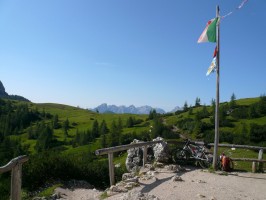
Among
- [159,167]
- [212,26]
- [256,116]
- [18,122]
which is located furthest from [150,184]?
[18,122]

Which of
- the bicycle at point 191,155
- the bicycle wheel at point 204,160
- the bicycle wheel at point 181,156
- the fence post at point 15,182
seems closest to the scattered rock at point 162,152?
the bicycle wheel at point 181,156

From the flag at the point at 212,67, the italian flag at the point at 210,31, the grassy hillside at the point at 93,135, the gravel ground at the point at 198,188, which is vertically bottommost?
the grassy hillside at the point at 93,135

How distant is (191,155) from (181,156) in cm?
53

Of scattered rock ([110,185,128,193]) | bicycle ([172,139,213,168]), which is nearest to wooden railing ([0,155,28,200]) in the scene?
scattered rock ([110,185,128,193])

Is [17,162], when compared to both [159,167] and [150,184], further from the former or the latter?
[159,167]

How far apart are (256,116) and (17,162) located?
8807 cm

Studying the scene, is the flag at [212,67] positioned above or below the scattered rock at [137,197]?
above

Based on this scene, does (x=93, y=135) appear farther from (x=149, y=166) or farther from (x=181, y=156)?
(x=149, y=166)

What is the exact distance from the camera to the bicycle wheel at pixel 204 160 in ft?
53.4

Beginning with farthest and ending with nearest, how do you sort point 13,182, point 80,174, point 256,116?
point 256,116 → point 80,174 → point 13,182

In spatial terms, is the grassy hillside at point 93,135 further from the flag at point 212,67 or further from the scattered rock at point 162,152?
the flag at point 212,67

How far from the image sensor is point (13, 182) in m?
8.04

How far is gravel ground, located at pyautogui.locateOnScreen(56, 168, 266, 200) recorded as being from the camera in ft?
34.0

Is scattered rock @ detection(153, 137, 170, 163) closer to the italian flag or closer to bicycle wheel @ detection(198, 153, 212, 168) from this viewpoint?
bicycle wheel @ detection(198, 153, 212, 168)
